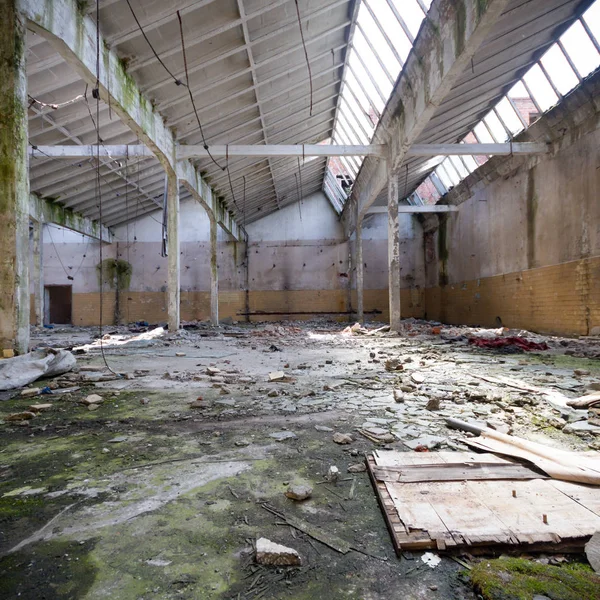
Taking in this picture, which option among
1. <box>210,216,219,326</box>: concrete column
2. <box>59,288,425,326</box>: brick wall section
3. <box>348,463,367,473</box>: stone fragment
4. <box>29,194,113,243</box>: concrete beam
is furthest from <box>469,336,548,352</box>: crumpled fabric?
<box>59,288,425,326</box>: brick wall section

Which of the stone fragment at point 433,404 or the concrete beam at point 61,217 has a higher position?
the concrete beam at point 61,217

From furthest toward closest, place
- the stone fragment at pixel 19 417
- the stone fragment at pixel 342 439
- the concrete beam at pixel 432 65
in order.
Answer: the concrete beam at pixel 432 65, the stone fragment at pixel 19 417, the stone fragment at pixel 342 439

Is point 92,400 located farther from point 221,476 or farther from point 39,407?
point 221,476

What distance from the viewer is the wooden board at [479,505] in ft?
5.06

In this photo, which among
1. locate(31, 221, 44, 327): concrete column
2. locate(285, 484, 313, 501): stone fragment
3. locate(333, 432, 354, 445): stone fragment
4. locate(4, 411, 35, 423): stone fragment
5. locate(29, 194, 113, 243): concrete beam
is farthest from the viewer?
locate(31, 221, 44, 327): concrete column

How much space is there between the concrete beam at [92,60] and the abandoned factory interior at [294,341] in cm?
5

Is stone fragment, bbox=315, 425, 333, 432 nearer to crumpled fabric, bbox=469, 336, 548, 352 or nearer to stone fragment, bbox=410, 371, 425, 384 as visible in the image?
stone fragment, bbox=410, 371, 425, 384

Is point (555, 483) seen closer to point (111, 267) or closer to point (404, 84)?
point (404, 84)

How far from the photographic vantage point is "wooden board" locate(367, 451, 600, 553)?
5.06ft

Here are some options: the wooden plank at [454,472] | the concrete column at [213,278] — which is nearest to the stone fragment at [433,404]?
the wooden plank at [454,472]

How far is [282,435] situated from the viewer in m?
2.89

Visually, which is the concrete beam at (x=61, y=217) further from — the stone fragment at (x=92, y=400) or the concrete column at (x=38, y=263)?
the stone fragment at (x=92, y=400)

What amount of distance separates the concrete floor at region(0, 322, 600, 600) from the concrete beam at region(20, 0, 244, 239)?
4.76 meters

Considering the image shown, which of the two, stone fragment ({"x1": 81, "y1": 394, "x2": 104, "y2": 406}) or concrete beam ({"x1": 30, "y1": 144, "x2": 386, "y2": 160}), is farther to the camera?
concrete beam ({"x1": 30, "y1": 144, "x2": 386, "y2": 160})
